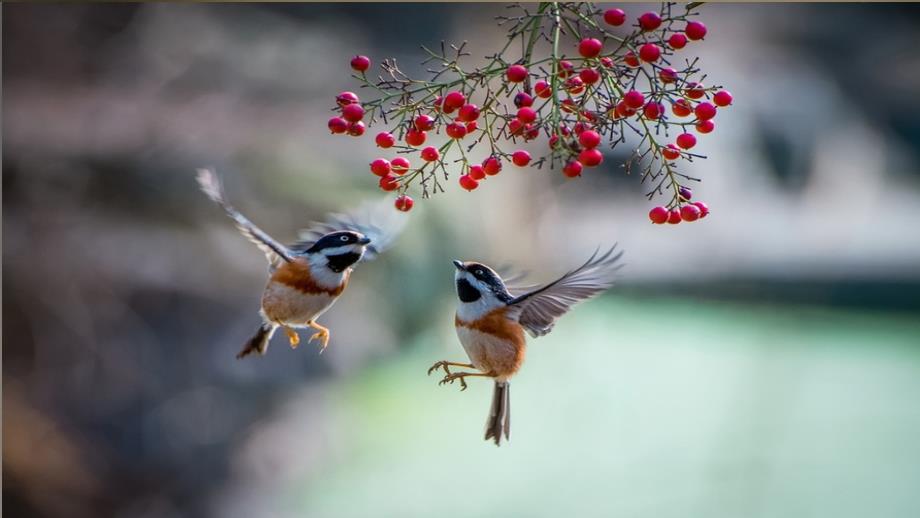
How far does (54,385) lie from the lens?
4.07m

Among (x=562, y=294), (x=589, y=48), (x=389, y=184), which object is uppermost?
(x=589, y=48)

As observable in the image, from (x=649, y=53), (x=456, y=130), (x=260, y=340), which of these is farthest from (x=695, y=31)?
(x=260, y=340)

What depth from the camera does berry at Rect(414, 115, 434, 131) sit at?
4.54 feet

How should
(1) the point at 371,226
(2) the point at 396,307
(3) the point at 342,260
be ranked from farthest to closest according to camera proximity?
(2) the point at 396,307, (1) the point at 371,226, (3) the point at 342,260

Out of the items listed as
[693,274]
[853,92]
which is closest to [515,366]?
[693,274]

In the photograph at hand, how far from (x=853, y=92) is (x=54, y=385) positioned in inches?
214

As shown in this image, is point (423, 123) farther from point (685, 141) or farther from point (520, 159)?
point (685, 141)

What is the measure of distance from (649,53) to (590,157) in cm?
17

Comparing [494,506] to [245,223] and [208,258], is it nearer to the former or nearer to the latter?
[208,258]

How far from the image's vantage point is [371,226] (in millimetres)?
1677

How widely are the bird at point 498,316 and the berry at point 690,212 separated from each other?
121mm

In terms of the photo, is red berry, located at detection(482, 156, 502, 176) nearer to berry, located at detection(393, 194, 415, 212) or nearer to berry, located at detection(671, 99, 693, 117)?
berry, located at detection(393, 194, 415, 212)

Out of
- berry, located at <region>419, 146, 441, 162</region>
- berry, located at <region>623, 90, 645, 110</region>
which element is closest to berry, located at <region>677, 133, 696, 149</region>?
berry, located at <region>623, 90, 645, 110</region>

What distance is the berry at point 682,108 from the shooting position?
140 centimetres
